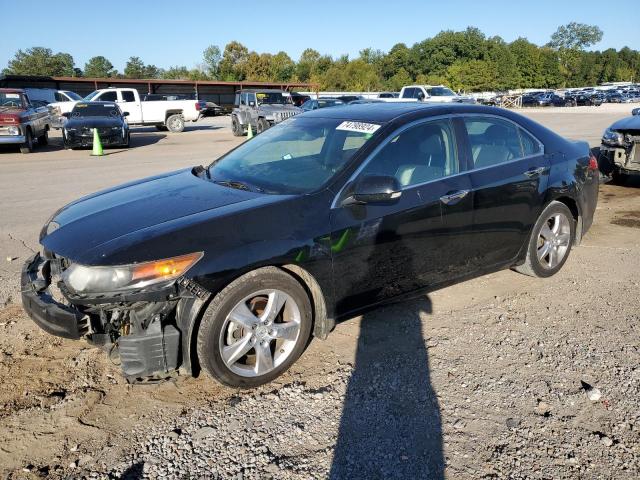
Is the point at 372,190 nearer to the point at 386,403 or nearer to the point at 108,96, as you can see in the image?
the point at 386,403

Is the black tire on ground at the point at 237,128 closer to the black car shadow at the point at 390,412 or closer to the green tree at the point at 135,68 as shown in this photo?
the black car shadow at the point at 390,412

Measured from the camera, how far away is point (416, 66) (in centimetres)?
11038

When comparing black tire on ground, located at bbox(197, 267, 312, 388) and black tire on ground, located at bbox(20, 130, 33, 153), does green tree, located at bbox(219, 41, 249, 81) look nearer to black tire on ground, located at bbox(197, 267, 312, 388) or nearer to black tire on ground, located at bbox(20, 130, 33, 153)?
black tire on ground, located at bbox(20, 130, 33, 153)

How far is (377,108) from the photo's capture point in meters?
4.43

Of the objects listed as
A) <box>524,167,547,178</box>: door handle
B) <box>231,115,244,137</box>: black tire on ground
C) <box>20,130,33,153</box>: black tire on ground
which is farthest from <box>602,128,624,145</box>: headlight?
<box>231,115,244,137</box>: black tire on ground

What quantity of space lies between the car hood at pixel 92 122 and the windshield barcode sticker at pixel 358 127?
48.6 feet

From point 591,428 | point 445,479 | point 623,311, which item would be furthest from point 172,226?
point 623,311

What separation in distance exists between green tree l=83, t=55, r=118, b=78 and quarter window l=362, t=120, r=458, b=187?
117373mm

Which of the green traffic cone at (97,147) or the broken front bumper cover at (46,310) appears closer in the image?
the broken front bumper cover at (46,310)

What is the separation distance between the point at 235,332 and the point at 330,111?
230cm

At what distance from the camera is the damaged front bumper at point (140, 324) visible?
2924 millimetres

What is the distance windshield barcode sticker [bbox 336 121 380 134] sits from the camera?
3919 millimetres

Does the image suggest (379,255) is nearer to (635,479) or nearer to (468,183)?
(468,183)

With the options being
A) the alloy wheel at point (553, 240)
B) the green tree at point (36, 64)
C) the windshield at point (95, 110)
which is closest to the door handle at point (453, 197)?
the alloy wheel at point (553, 240)
